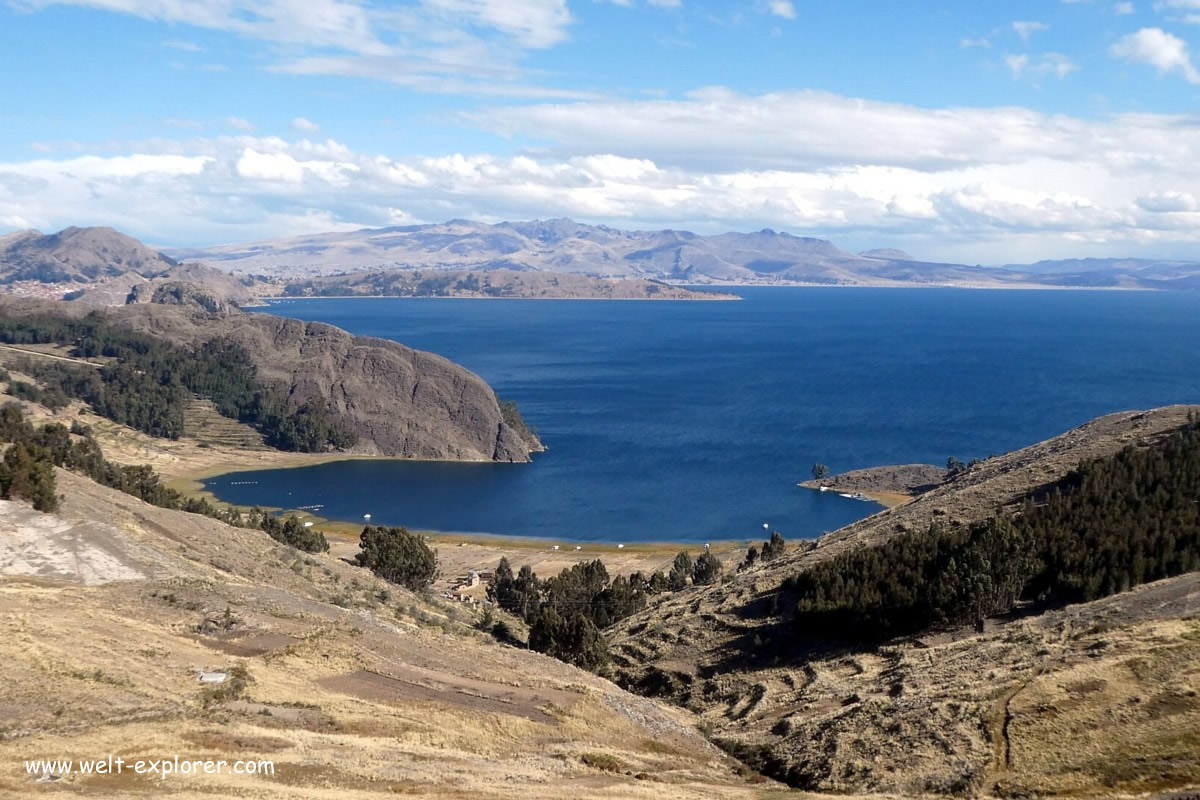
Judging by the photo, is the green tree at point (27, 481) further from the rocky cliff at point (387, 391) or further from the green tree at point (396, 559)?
the rocky cliff at point (387, 391)

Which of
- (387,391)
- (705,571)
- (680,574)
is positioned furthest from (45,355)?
(705,571)

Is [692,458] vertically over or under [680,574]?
over

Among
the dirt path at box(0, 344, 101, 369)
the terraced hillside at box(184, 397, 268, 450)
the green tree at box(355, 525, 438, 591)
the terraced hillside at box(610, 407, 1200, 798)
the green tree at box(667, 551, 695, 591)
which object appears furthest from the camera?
the dirt path at box(0, 344, 101, 369)

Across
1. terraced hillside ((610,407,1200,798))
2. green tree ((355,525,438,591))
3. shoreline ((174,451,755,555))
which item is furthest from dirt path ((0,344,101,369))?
terraced hillside ((610,407,1200,798))

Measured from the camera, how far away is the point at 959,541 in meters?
50.9

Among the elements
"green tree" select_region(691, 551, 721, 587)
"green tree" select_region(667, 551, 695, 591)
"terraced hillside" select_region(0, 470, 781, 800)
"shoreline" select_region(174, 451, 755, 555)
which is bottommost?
"shoreline" select_region(174, 451, 755, 555)

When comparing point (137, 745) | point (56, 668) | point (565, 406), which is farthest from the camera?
point (565, 406)

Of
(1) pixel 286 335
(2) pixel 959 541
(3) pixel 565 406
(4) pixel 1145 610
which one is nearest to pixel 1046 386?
(3) pixel 565 406

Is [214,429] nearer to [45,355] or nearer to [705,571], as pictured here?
[45,355]

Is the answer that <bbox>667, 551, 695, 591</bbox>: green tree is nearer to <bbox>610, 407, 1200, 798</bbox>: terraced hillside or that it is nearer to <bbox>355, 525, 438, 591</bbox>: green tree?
<bbox>355, 525, 438, 591</bbox>: green tree

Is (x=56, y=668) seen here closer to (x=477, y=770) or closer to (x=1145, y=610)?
(x=477, y=770)

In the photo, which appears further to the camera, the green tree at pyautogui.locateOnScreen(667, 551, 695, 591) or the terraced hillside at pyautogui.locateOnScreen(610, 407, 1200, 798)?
the green tree at pyautogui.locateOnScreen(667, 551, 695, 591)

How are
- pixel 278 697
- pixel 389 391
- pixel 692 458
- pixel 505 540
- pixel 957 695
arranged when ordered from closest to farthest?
pixel 278 697, pixel 957 695, pixel 505 540, pixel 692 458, pixel 389 391

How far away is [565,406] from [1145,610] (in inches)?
5817
